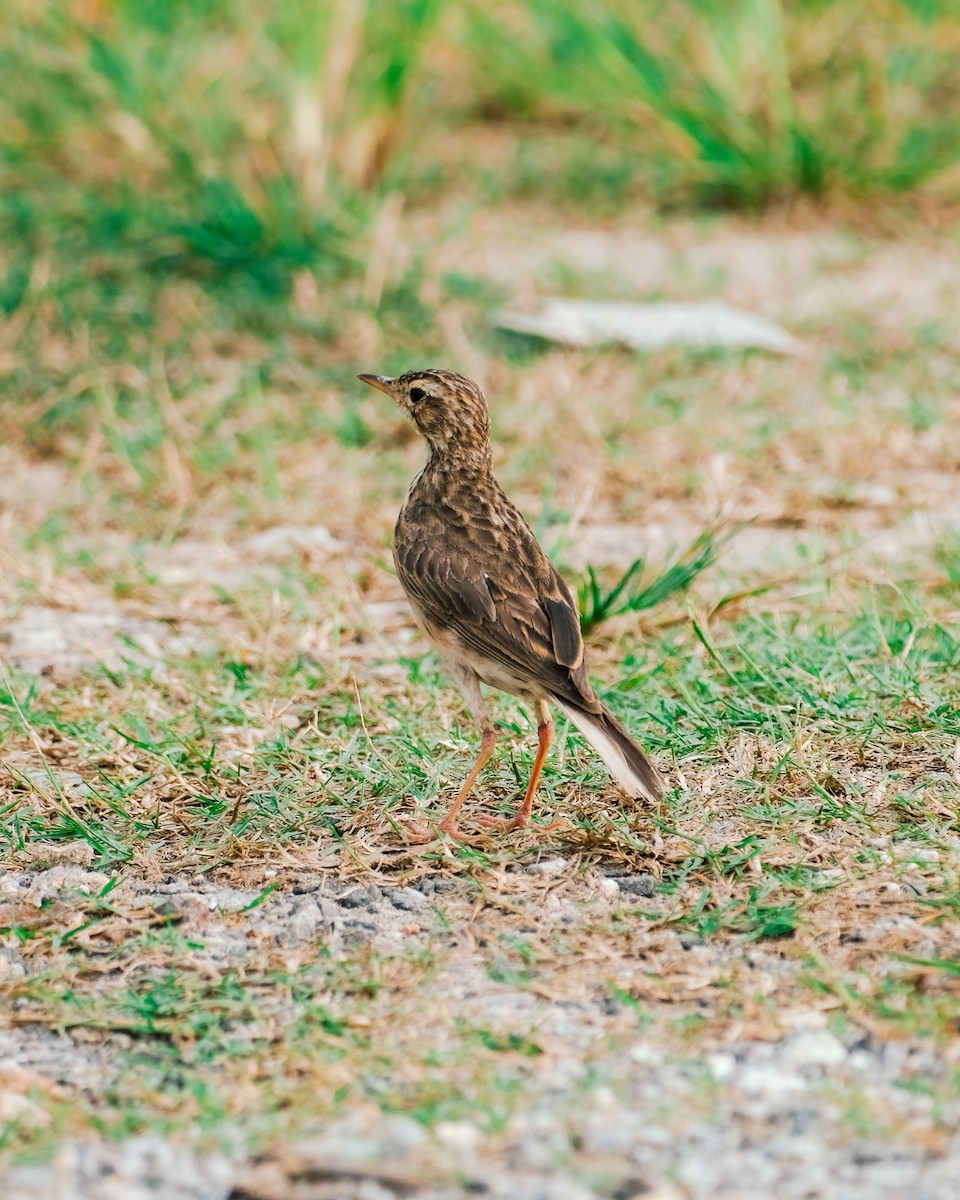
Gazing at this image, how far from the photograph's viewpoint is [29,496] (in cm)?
637

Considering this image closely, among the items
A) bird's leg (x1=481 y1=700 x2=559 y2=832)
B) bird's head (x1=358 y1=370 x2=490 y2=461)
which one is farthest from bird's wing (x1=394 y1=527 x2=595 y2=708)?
bird's head (x1=358 y1=370 x2=490 y2=461)

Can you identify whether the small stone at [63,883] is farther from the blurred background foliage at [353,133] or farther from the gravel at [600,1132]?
the blurred background foliage at [353,133]

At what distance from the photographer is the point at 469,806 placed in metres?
4.09

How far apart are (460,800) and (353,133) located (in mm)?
5161

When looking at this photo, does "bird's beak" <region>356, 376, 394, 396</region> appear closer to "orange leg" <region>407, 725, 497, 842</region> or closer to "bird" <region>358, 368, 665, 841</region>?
"bird" <region>358, 368, 665, 841</region>

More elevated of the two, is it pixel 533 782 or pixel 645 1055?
pixel 533 782

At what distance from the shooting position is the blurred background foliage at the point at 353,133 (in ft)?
24.6

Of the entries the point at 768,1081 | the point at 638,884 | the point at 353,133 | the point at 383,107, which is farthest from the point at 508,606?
the point at 383,107

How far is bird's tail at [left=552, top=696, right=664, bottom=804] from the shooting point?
12.0 feet

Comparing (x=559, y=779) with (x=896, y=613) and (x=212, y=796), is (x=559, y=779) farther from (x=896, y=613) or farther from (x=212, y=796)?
(x=896, y=613)

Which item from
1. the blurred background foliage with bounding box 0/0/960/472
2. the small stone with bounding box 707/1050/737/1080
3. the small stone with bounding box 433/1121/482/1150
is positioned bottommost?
the small stone with bounding box 433/1121/482/1150

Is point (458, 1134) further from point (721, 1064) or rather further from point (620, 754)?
point (620, 754)

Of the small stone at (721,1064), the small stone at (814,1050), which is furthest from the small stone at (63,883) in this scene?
the small stone at (814,1050)

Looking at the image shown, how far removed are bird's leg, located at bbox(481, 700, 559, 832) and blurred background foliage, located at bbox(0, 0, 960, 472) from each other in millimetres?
2994
